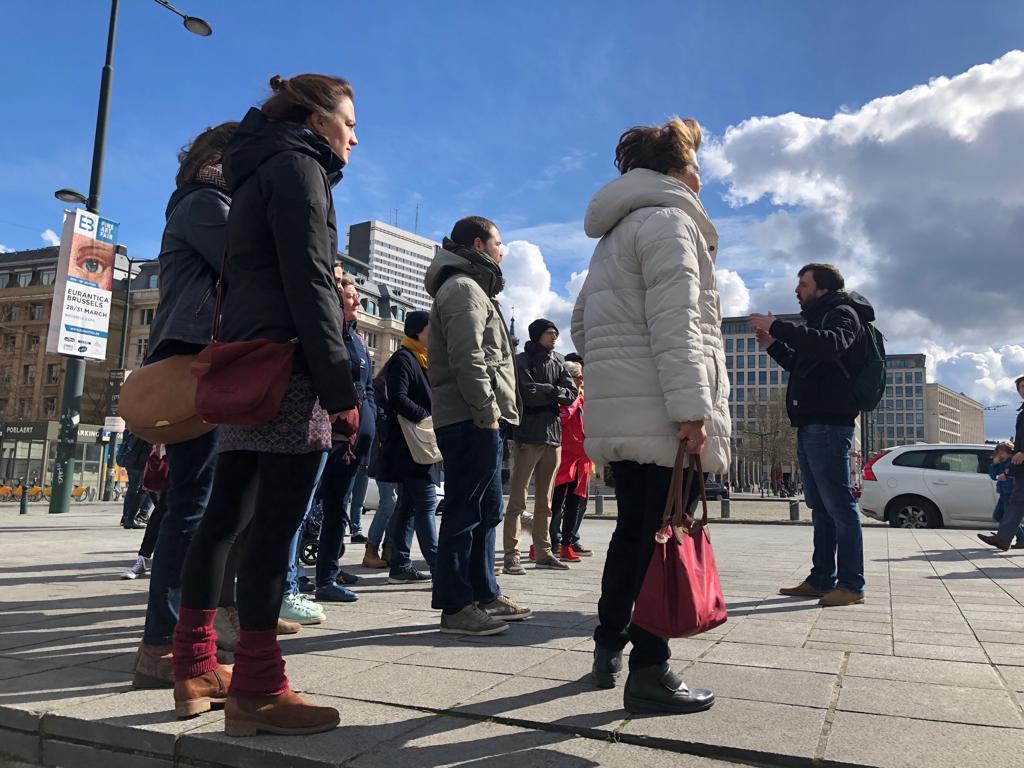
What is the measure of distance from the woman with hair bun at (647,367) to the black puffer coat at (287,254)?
3.37 feet

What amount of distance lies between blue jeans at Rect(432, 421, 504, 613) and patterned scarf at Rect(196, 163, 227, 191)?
169cm

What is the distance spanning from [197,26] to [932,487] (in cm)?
1822

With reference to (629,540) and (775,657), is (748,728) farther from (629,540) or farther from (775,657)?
(775,657)

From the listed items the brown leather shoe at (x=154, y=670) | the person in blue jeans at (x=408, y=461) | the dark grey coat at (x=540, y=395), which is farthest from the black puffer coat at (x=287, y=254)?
the dark grey coat at (x=540, y=395)

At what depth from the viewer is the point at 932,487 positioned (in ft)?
49.5

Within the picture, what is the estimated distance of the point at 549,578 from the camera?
6.50 m

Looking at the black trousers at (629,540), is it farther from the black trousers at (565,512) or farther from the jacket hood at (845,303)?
the black trousers at (565,512)

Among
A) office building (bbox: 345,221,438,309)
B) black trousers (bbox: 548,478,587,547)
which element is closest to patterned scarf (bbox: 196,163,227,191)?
black trousers (bbox: 548,478,587,547)

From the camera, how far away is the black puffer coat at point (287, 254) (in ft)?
8.36

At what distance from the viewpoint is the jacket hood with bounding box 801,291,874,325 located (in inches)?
220

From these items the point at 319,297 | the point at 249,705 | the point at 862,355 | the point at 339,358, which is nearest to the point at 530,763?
the point at 249,705

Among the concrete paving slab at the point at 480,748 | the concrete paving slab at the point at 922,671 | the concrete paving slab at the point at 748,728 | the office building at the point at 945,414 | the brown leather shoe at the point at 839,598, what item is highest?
the office building at the point at 945,414

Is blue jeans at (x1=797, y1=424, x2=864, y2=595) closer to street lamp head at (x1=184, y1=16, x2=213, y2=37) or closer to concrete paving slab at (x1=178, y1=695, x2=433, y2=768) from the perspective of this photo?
concrete paving slab at (x1=178, y1=695, x2=433, y2=768)

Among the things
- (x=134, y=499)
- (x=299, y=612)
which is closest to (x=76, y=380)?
(x=134, y=499)
